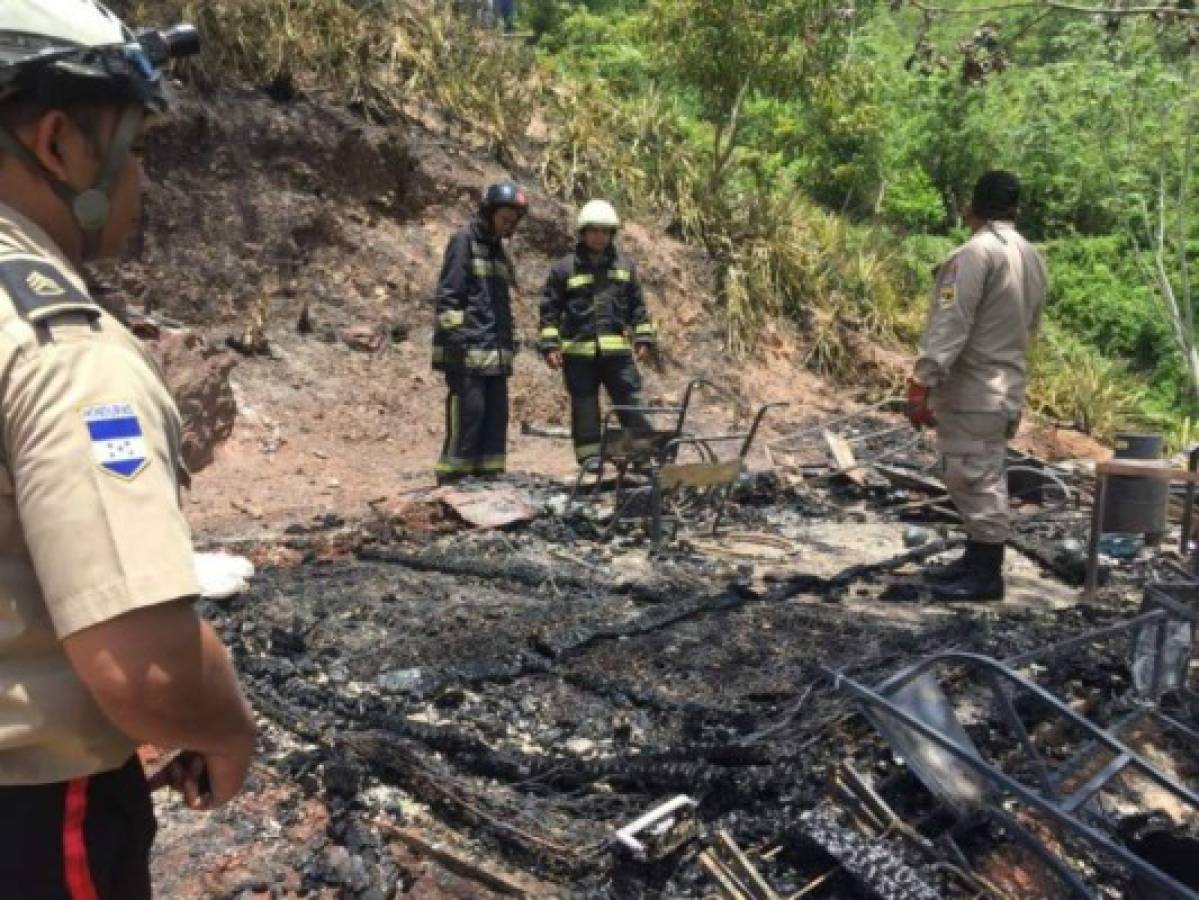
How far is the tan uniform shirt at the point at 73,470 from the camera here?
113cm

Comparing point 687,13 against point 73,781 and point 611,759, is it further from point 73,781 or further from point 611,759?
point 73,781

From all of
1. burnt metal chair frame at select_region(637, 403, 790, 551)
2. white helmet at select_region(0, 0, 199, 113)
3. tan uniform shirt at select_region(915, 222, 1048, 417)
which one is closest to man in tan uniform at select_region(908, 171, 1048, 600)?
tan uniform shirt at select_region(915, 222, 1048, 417)

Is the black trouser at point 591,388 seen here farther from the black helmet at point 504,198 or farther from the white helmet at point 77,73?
the white helmet at point 77,73

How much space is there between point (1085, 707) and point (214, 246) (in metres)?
8.77

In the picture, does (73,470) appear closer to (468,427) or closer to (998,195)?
(998,195)

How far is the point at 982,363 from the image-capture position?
554 centimetres

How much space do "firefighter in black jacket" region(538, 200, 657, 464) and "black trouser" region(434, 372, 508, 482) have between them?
56 cm

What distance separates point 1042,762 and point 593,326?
5.58m

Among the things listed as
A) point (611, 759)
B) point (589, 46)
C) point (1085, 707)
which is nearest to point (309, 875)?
point (611, 759)

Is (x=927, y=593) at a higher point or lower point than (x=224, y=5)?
lower

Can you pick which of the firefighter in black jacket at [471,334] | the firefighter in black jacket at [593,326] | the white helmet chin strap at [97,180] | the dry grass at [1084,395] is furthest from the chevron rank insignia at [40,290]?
the dry grass at [1084,395]

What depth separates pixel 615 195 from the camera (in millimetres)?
12820

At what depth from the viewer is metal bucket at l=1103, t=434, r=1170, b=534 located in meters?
5.85

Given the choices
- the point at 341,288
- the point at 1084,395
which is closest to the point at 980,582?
the point at 1084,395
